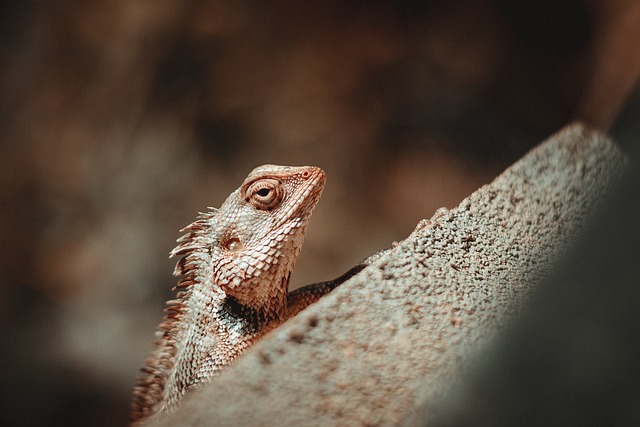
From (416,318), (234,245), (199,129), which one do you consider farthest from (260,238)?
(199,129)

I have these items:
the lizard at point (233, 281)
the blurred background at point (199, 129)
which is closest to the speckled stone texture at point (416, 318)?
the lizard at point (233, 281)

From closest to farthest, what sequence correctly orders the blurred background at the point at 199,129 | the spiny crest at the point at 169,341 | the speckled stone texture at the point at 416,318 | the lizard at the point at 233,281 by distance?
the speckled stone texture at the point at 416,318, the lizard at the point at 233,281, the spiny crest at the point at 169,341, the blurred background at the point at 199,129

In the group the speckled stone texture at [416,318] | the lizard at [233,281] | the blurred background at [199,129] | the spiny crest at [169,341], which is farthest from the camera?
the blurred background at [199,129]

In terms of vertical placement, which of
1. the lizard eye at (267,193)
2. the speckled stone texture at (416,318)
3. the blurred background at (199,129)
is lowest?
the speckled stone texture at (416,318)

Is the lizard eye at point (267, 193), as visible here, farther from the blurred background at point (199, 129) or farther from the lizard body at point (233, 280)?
the blurred background at point (199, 129)

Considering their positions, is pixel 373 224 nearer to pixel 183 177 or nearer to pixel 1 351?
pixel 183 177

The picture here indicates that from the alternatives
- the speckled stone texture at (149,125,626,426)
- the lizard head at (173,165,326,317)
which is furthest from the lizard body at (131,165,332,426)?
the speckled stone texture at (149,125,626,426)

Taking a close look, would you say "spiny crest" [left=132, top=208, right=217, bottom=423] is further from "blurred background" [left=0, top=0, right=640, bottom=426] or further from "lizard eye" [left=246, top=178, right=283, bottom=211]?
"blurred background" [left=0, top=0, right=640, bottom=426]
